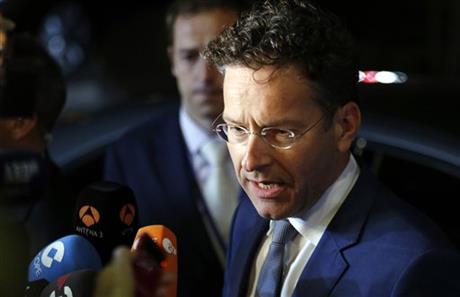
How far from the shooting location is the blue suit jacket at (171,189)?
8.26 ft

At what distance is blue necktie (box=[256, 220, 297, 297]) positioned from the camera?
182 centimetres

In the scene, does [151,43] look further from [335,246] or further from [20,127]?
[335,246]

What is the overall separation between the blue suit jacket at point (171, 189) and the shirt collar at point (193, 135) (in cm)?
2

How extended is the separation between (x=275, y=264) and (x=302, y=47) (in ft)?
1.42

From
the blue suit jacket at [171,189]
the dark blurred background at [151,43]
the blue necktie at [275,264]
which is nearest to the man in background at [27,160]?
the blue suit jacket at [171,189]

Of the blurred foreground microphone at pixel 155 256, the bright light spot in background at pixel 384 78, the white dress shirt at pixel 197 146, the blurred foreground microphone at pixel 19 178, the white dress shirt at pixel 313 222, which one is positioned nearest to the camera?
the blurred foreground microphone at pixel 155 256

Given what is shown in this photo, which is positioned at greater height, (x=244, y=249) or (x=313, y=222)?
(x=313, y=222)

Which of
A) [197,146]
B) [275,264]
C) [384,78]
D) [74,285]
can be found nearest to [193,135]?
[197,146]

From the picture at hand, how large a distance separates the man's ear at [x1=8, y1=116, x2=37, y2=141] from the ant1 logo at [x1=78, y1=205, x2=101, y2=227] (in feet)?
0.96

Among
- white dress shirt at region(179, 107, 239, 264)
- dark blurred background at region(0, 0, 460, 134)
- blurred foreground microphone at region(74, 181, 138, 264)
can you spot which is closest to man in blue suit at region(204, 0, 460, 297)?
blurred foreground microphone at region(74, 181, 138, 264)

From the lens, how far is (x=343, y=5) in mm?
6598

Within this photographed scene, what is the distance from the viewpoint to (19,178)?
157cm

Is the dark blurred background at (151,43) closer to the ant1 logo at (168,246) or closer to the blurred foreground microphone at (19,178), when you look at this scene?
the ant1 logo at (168,246)

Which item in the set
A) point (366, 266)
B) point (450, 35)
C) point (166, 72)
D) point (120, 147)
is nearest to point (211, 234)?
point (120, 147)
